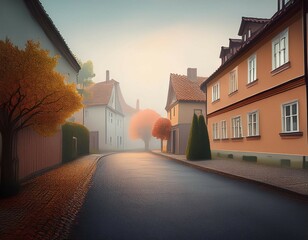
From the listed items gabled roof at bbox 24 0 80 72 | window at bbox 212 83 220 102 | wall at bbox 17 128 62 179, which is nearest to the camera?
wall at bbox 17 128 62 179

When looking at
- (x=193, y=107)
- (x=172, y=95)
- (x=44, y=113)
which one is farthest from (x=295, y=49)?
(x=172, y=95)

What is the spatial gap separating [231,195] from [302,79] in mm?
8004

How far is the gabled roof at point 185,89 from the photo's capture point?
3512 centimetres

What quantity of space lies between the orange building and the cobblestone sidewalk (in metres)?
10.2

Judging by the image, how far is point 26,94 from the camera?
837cm

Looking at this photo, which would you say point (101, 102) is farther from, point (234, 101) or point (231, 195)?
point (231, 195)

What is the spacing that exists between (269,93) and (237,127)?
5329mm

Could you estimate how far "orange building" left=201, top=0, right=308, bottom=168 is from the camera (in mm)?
13992

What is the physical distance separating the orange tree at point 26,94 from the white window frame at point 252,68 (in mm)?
12802

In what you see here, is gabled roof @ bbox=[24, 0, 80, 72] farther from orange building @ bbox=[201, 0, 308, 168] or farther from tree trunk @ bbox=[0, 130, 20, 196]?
orange building @ bbox=[201, 0, 308, 168]

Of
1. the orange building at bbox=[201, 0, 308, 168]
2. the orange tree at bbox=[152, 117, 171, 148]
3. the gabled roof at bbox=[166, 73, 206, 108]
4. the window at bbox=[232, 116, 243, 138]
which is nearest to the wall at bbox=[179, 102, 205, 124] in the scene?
the gabled roof at bbox=[166, 73, 206, 108]

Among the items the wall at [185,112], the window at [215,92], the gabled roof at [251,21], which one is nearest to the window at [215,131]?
the window at [215,92]

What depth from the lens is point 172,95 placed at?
131ft

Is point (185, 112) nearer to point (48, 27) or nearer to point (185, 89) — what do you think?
point (185, 89)
